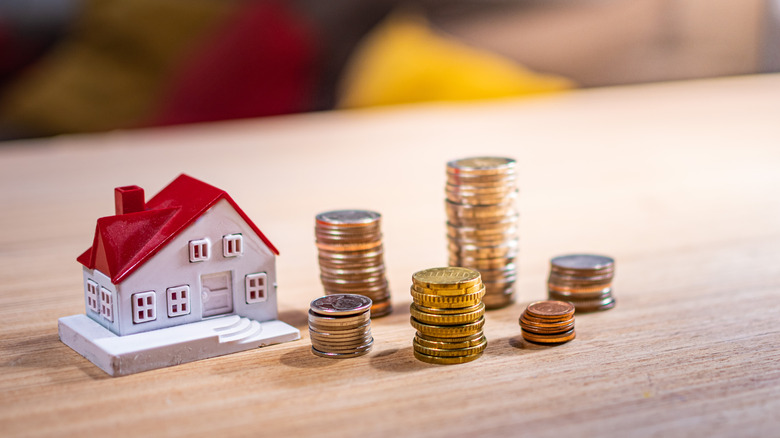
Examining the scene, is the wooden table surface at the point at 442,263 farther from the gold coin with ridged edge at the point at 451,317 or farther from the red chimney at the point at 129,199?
the red chimney at the point at 129,199

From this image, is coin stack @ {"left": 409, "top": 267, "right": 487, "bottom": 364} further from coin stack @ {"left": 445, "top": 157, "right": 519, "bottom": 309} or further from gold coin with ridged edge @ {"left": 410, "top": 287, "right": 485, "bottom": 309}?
coin stack @ {"left": 445, "top": 157, "right": 519, "bottom": 309}

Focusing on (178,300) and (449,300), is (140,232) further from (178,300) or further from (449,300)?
(449,300)

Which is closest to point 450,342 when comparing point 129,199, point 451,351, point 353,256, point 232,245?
point 451,351

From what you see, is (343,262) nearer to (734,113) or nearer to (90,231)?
(90,231)

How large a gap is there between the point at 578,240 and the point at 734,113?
2.87 meters

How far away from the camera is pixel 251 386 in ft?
4.81

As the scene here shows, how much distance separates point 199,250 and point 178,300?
0.10 meters

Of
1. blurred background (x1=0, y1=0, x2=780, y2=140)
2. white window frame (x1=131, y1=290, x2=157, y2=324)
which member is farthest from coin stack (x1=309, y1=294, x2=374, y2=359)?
blurred background (x1=0, y1=0, x2=780, y2=140)

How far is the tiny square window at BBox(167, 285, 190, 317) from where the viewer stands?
1607 millimetres

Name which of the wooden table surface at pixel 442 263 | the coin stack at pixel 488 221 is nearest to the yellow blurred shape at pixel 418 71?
the wooden table surface at pixel 442 263

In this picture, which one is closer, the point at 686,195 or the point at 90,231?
the point at 90,231

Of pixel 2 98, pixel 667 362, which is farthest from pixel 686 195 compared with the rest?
pixel 2 98

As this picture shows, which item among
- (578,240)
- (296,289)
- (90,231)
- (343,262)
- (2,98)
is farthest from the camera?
(2,98)

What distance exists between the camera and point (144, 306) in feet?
5.18
